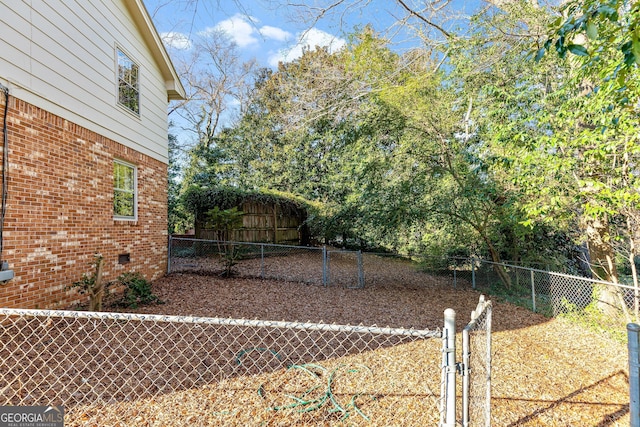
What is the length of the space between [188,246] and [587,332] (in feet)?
40.4

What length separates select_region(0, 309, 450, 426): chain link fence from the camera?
273cm

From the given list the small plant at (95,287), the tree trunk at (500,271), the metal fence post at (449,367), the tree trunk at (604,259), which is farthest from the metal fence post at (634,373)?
the tree trunk at (500,271)

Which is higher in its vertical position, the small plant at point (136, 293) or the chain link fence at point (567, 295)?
the small plant at point (136, 293)

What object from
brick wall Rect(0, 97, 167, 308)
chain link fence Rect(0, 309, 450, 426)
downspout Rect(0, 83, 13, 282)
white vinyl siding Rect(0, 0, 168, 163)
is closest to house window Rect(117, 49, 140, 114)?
white vinyl siding Rect(0, 0, 168, 163)

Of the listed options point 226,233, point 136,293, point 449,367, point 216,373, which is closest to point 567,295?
point 449,367

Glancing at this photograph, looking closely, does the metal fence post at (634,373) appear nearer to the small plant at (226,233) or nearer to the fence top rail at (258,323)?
the fence top rail at (258,323)

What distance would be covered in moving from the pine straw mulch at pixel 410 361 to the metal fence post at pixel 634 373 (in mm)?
1344

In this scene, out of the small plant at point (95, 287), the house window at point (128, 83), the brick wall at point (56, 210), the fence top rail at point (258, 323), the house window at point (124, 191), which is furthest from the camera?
the house window at point (128, 83)

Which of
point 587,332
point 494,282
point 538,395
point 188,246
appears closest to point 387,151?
point 494,282

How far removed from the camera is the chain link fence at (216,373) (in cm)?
273

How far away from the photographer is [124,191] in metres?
7.19

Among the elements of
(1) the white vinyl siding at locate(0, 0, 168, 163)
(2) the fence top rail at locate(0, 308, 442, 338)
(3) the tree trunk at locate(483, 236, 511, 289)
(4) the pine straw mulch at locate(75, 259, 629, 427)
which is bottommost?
(4) the pine straw mulch at locate(75, 259, 629, 427)

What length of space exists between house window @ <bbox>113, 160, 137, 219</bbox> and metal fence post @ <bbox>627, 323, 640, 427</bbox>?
25.3 ft

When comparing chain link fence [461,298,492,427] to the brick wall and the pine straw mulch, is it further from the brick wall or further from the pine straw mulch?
the brick wall
